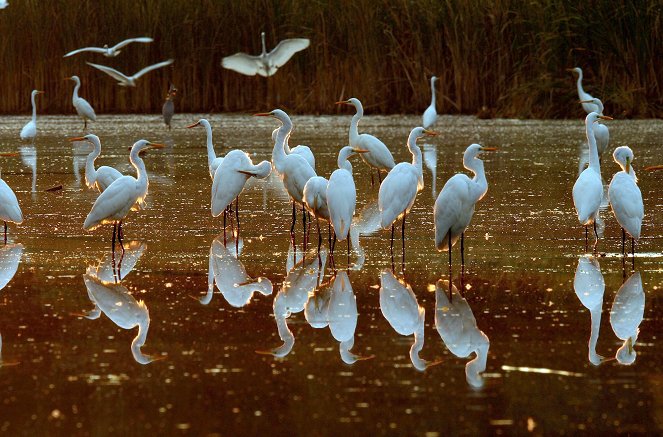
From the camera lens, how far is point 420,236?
9.08 m

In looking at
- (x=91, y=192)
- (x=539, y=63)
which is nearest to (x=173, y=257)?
(x=91, y=192)

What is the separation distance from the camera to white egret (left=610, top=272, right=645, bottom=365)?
5474 mm

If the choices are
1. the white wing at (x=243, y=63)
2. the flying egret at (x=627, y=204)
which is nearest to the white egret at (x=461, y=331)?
the flying egret at (x=627, y=204)

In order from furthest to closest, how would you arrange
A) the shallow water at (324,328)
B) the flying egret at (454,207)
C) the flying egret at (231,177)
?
the flying egret at (231,177) < the flying egret at (454,207) < the shallow water at (324,328)

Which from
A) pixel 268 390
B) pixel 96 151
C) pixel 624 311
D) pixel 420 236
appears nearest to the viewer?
pixel 268 390

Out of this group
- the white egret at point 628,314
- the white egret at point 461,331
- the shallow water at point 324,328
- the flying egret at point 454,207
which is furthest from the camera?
the flying egret at point 454,207

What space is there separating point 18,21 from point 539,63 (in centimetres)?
1016

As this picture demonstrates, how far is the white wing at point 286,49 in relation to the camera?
852 inches

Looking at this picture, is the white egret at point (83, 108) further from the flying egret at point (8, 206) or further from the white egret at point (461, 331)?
the white egret at point (461, 331)

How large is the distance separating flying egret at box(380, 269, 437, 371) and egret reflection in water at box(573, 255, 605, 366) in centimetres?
75

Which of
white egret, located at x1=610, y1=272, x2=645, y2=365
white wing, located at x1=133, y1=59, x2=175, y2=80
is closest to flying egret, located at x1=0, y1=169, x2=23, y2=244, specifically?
white egret, located at x1=610, y1=272, x2=645, y2=365

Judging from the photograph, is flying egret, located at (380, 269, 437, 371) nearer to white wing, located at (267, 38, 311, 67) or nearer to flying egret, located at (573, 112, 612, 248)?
flying egret, located at (573, 112, 612, 248)

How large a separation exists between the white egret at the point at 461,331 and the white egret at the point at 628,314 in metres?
0.60

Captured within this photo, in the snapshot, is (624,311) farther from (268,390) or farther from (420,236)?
(420,236)
